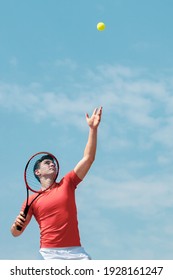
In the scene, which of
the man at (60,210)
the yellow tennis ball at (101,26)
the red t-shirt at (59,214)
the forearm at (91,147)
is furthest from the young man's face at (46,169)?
the yellow tennis ball at (101,26)

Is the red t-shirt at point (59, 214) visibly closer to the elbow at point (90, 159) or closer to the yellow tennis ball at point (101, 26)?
the elbow at point (90, 159)

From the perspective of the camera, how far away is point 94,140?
17031 millimetres

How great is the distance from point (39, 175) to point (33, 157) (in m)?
0.36

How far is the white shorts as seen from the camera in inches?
655

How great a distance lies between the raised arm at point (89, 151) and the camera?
17.0m

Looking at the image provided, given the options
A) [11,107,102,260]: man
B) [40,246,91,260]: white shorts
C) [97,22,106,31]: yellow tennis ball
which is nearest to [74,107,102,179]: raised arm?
[11,107,102,260]: man

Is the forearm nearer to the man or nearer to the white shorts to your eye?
the man

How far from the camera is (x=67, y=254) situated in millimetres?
16656

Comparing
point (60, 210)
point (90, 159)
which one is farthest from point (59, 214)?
point (90, 159)

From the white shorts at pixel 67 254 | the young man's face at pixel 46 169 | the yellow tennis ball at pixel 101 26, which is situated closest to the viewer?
the white shorts at pixel 67 254

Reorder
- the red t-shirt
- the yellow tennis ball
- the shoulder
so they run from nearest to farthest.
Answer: the red t-shirt, the shoulder, the yellow tennis ball

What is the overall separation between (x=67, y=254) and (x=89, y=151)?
5.80 feet

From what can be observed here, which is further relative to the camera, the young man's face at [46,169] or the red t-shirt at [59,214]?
the young man's face at [46,169]
